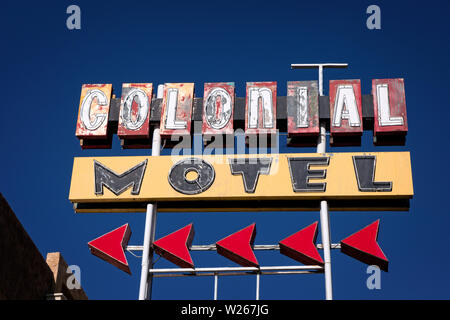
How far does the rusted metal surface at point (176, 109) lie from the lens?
783 inches

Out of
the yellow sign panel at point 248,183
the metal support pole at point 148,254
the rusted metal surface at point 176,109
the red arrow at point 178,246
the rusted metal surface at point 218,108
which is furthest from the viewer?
the rusted metal surface at point 176,109

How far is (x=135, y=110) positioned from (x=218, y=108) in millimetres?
2193

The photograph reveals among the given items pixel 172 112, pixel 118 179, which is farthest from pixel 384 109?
pixel 118 179

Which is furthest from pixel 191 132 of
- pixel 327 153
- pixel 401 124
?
pixel 401 124

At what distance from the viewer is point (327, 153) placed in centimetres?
1927

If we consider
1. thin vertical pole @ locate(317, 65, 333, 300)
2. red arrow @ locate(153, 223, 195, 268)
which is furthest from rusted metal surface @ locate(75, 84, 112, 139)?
thin vertical pole @ locate(317, 65, 333, 300)

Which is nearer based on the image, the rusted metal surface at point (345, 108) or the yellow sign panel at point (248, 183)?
the yellow sign panel at point (248, 183)

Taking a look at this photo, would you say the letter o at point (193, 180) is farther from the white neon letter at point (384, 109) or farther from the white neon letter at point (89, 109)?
the white neon letter at point (384, 109)

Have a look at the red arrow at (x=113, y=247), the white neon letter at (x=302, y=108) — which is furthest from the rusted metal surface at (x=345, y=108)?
the red arrow at (x=113, y=247)

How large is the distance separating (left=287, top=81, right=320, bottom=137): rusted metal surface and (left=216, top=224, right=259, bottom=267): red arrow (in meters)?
3.11

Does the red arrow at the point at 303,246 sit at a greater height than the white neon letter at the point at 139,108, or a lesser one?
lesser

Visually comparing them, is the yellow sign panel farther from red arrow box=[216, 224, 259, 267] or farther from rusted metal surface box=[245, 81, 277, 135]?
red arrow box=[216, 224, 259, 267]

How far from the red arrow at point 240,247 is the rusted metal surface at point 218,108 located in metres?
3.00
